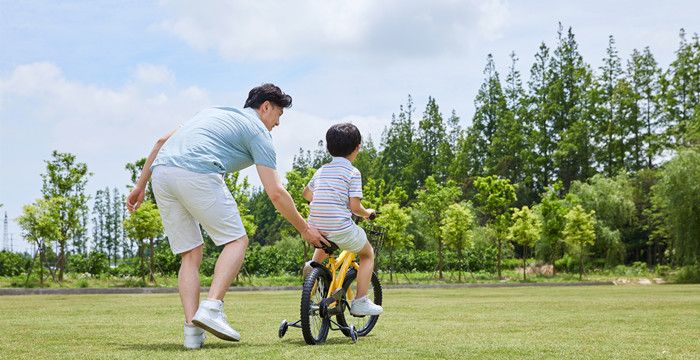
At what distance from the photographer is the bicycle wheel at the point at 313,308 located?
17.4 ft

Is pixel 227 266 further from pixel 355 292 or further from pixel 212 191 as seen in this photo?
pixel 355 292

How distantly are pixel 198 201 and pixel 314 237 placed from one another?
893mm

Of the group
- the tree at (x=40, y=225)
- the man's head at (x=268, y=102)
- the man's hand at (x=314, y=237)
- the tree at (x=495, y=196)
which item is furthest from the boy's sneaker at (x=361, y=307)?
the tree at (x=495, y=196)

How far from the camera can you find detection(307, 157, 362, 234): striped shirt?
18.3ft

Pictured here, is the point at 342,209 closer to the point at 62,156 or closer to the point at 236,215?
the point at 236,215

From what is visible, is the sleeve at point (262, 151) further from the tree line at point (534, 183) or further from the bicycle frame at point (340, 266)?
the tree line at point (534, 183)

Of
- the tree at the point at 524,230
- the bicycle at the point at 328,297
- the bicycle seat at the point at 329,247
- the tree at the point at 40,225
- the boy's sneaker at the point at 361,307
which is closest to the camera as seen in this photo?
the bicycle at the point at 328,297

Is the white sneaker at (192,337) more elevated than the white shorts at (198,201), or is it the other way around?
the white shorts at (198,201)

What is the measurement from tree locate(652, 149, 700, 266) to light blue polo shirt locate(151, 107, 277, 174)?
34152mm

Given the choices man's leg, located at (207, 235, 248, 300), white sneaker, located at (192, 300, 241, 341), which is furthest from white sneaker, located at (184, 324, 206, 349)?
man's leg, located at (207, 235, 248, 300)

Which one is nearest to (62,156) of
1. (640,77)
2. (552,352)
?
(552,352)

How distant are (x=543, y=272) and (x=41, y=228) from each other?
27980mm

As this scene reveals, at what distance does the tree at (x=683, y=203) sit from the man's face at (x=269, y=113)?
33904 millimetres

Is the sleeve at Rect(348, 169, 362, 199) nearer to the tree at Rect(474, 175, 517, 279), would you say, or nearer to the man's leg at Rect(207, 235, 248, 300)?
A: the man's leg at Rect(207, 235, 248, 300)
